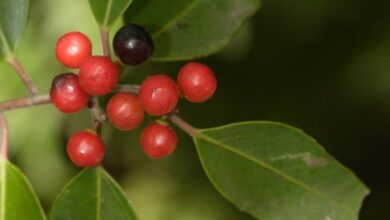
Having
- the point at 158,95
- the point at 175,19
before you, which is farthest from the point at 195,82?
the point at 175,19

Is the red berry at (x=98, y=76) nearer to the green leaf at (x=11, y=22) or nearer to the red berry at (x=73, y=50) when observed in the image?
the red berry at (x=73, y=50)

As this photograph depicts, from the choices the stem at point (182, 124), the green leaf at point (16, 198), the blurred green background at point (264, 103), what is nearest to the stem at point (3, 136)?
the green leaf at point (16, 198)

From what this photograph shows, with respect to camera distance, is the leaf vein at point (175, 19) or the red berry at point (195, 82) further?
the leaf vein at point (175, 19)

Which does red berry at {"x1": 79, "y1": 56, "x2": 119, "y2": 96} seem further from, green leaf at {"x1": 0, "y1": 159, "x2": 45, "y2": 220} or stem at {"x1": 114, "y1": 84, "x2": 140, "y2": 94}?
green leaf at {"x1": 0, "y1": 159, "x2": 45, "y2": 220}

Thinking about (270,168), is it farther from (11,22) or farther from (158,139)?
(11,22)

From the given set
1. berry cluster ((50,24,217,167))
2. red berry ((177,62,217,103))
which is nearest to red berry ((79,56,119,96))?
berry cluster ((50,24,217,167))

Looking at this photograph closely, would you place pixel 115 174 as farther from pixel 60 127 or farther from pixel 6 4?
pixel 6 4
